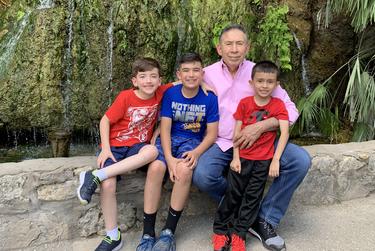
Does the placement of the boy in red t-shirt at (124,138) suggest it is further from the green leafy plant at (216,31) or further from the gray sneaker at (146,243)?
the green leafy plant at (216,31)

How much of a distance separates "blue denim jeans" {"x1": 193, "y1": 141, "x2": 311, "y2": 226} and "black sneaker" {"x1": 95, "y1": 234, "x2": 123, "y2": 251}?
0.66 metres

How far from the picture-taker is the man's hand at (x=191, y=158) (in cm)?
293

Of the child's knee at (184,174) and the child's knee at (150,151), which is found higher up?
the child's knee at (150,151)

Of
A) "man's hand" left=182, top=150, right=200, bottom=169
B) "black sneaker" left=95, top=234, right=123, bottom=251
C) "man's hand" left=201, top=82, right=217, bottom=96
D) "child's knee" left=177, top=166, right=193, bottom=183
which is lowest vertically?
"black sneaker" left=95, top=234, right=123, bottom=251

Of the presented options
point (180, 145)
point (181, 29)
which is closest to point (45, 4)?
point (181, 29)

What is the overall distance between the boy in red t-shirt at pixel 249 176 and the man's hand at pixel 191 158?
25cm

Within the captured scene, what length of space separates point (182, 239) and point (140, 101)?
1021 millimetres

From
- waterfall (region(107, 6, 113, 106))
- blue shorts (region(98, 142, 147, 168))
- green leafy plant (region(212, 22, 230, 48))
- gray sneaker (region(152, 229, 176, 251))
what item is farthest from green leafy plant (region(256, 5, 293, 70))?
gray sneaker (region(152, 229, 176, 251))

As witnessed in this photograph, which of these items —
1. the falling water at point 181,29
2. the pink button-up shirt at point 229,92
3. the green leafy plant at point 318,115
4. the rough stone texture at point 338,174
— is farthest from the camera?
the falling water at point 181,29

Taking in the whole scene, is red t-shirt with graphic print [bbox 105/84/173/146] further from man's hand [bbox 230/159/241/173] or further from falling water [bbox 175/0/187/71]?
falling water [bbox 175/0/187/71]

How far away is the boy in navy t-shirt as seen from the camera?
2899 mm

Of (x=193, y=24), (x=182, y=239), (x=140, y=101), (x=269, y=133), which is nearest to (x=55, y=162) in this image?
(x=140, y=101)

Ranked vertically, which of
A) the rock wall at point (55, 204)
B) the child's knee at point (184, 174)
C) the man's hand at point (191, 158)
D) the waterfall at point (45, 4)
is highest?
the waterfall at point (45, 4)

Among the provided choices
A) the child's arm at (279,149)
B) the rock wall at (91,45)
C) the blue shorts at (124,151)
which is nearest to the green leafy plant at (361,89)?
the rock wall at (91,45)
